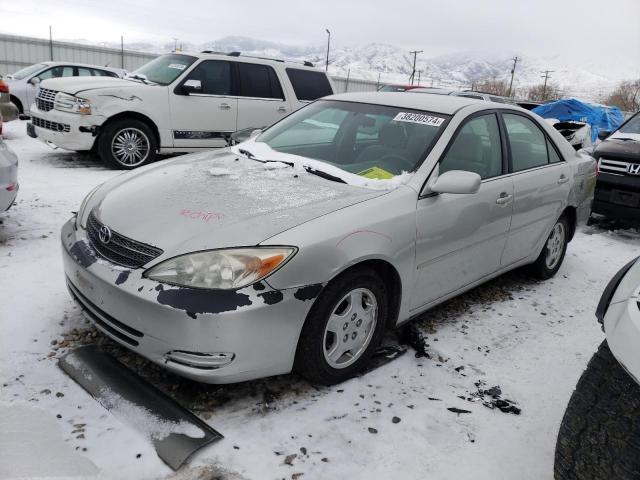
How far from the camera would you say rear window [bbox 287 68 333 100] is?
882cm

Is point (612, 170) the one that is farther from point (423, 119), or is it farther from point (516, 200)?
point (423, 119)

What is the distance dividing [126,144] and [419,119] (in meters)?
5.31

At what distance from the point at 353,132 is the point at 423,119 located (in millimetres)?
492

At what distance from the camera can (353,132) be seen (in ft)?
12.2

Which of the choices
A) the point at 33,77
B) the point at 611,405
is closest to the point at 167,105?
the point at 33,77

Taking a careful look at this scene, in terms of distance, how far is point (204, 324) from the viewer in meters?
2.31

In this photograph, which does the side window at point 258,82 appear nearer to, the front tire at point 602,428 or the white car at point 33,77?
the white car at point 33,77

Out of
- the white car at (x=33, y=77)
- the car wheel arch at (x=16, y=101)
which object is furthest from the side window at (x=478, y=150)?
the car wheel arch at (x=16, y=101)

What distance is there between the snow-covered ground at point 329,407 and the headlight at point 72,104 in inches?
144

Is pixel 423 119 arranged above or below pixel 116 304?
above

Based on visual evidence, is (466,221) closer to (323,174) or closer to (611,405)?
(323,174)

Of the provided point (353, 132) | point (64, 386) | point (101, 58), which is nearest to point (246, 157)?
point (353, 132)

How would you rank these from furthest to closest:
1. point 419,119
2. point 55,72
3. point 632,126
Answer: point 55,72
point 632,126
point 419,119

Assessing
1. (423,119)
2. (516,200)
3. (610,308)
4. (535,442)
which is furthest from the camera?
(516,200)
